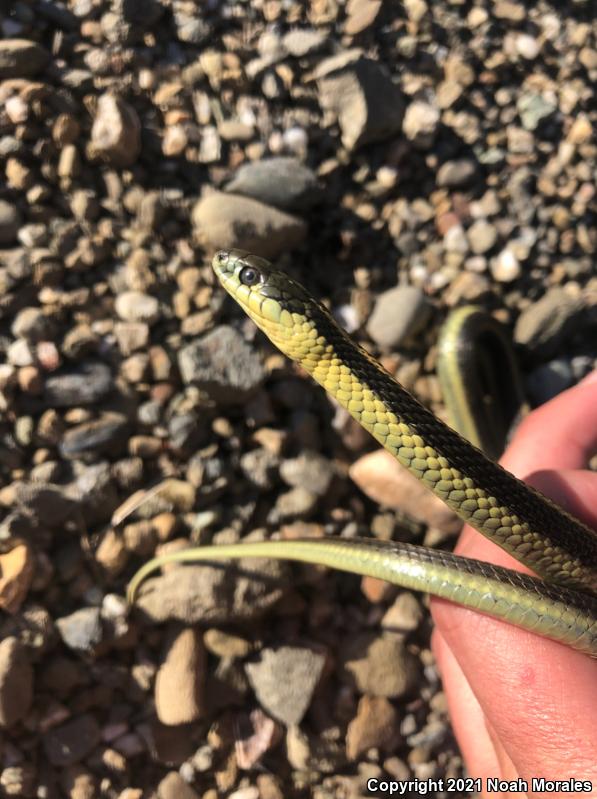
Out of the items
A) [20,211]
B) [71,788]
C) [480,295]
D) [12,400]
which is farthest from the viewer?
[480,295]

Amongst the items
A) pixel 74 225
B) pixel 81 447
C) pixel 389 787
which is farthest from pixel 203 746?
pixel 74 225

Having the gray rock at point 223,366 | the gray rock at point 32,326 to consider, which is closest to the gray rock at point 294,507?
the gray rock at point 223,366

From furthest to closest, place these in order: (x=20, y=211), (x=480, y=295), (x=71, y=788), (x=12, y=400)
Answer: (x=480, y=295) → (x=20, y=211) → (x=12, y=400) → (x=71, y=788)

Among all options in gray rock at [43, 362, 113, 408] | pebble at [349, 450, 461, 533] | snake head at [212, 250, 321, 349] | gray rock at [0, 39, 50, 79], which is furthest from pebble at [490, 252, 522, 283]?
gray rock at [0, 39, 50, 79]

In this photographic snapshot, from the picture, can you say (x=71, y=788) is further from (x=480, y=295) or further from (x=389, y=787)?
(x=480, y=295)

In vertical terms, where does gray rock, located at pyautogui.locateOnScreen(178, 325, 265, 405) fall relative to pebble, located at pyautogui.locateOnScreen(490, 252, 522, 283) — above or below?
below

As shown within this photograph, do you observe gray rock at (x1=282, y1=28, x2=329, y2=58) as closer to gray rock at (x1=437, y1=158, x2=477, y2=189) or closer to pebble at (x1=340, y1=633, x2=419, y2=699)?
gray rock at (x1=437, y1=158, x2=477, y2=189)

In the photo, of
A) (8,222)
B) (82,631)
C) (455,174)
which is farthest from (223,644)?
(455,174)
